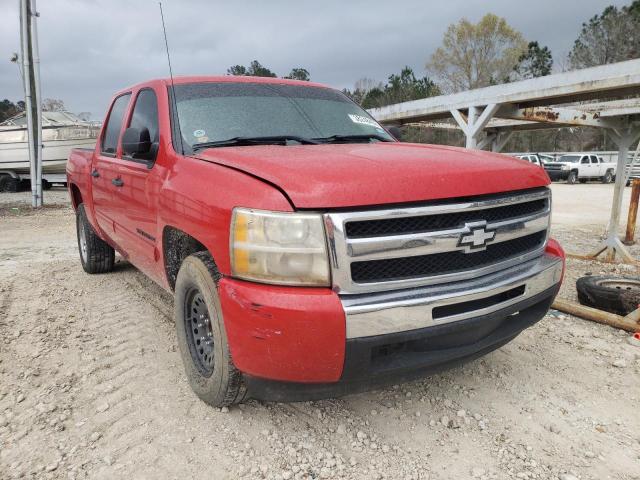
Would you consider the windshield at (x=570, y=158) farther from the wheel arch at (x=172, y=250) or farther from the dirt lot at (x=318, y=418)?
the wheel arch at (x=172, y=250)

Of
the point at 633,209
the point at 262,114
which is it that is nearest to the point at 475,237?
the point at 262,114

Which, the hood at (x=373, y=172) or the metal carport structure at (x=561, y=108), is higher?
the metal carport structure at (x=561, y=108)

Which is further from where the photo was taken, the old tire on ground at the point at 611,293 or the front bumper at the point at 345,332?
the old tire on ground at the point at 611,293

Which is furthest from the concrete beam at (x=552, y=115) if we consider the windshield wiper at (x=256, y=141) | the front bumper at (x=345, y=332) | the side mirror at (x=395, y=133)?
the front bumper at (x=345, y=332)

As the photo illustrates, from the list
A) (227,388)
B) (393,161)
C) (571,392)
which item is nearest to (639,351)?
(571,392)

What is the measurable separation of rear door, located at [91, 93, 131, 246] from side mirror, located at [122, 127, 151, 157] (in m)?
0.74

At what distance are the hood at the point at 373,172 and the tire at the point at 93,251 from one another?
2963 mm

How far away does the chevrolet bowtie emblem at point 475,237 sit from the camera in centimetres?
210

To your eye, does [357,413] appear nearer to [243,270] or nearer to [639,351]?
[243,270]

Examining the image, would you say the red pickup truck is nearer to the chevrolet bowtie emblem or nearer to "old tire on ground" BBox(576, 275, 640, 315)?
the chevrolet bowtie emblem

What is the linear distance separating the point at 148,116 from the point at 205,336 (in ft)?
5.65

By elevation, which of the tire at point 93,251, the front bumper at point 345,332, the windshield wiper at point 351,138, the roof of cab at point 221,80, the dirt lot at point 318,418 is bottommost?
the dirt lot at point 318,418

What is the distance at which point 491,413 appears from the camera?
8.20 ft

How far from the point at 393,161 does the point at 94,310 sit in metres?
3.06
